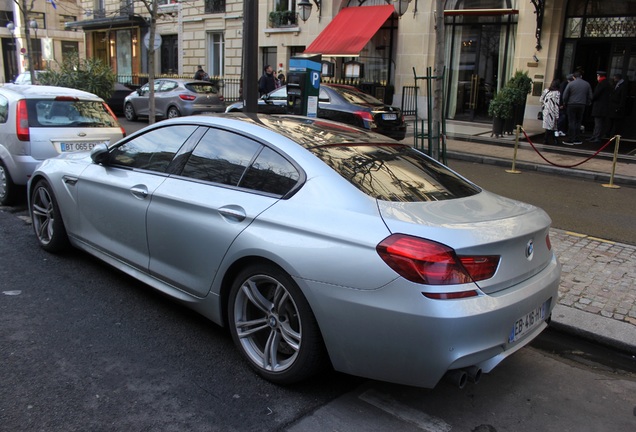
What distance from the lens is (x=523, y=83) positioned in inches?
576

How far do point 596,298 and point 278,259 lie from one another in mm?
3158

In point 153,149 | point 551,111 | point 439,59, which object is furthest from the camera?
point 551,111

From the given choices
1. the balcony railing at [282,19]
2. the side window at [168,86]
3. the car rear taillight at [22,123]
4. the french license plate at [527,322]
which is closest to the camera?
the french license plate at [527,322]

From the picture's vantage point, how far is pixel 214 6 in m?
26.9

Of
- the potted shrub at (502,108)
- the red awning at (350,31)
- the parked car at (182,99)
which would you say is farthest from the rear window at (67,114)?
the red awning at (350,31)

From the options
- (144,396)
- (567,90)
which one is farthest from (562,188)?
(144,396)

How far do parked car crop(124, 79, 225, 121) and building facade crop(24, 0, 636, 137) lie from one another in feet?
5.38

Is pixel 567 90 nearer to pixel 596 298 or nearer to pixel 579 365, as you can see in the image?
pixel 596 298

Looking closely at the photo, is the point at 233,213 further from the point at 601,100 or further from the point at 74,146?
the point at 601,100

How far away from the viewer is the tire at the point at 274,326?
10.1 feet

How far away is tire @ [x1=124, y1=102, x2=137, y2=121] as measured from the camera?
65.4 feet

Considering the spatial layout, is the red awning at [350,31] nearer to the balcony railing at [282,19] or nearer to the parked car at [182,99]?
the balcony railing at [282,19]

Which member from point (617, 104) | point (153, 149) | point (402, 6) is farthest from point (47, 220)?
point (402, 6)

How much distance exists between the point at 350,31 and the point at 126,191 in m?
17.3
